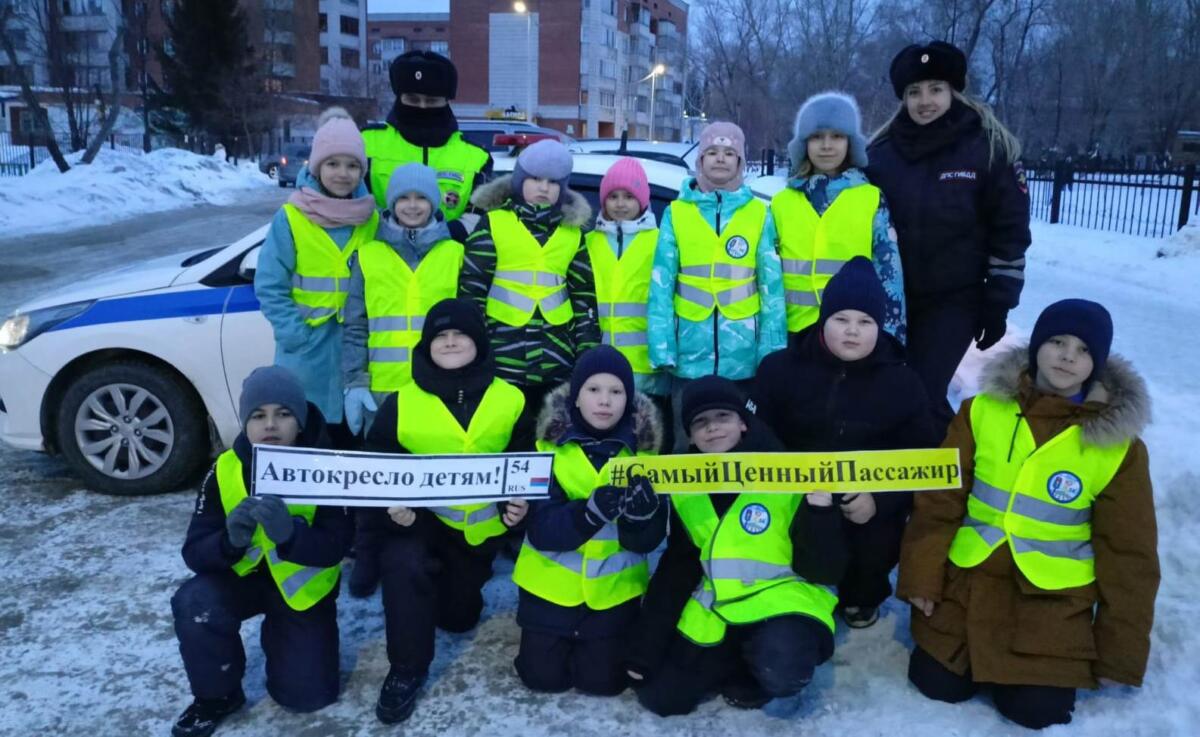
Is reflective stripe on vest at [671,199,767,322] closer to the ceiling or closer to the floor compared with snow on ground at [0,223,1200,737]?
closer to the ceiling

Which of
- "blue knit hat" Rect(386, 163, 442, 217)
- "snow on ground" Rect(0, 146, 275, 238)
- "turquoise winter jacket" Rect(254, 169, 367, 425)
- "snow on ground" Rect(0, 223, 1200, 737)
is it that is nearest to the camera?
"snow on ground" Rect(0, 223, 1200, 737)

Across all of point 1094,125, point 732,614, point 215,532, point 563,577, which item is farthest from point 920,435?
point 1094,125

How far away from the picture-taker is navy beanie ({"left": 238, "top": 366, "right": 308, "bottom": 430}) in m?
2.95

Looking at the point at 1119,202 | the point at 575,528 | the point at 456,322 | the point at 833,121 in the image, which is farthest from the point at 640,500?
the point at 1119,202

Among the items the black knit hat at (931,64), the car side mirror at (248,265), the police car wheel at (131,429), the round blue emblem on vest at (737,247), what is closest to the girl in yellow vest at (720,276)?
the round blue emblem on vest at (737,247)

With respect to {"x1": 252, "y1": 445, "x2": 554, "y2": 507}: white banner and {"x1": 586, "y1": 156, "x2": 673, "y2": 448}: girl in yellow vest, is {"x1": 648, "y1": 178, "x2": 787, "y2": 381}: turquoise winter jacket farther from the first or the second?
{"x1": 252, "y1": 445, "x2": 554, "y2": 507}: white banner

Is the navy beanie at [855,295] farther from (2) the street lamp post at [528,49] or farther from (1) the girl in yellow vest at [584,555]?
(2) the street lamp post at [528,49]

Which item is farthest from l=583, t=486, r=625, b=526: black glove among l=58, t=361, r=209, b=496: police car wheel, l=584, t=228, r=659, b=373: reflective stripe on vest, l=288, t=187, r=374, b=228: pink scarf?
l=58, t=361, r=209, b=496: police car wheel

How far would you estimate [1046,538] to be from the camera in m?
2.94

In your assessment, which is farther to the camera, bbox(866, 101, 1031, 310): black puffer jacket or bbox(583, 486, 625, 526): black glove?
bbox(866, 101, 1031, 310): black puffer jacket

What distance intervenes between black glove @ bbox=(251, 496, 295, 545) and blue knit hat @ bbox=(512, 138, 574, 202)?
1602 millimetres

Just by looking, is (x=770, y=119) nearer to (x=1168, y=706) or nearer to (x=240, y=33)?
(x=240, y=33)

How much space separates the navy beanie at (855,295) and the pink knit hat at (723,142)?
27.7 inches

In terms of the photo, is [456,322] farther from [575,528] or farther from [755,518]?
[755,518]
